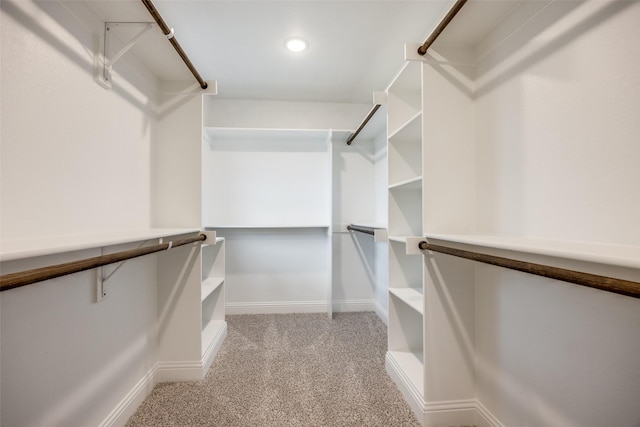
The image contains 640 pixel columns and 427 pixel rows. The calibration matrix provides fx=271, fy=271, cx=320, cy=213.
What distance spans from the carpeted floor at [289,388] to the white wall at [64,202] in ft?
1.07

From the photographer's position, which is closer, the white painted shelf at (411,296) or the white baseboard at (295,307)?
the white painted shelf at (411,296)

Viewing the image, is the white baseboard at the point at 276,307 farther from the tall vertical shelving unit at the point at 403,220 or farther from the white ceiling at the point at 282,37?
the white ceiling at the point at 282,37

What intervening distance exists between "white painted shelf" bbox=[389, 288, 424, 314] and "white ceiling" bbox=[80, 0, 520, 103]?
1.63 m

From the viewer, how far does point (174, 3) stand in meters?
1.46

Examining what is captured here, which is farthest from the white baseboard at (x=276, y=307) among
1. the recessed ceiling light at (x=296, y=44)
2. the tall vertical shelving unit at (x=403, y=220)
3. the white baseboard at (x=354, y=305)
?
the recessed ceiling light at (x=296, y=44)

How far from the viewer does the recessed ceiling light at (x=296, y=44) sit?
1780 mm

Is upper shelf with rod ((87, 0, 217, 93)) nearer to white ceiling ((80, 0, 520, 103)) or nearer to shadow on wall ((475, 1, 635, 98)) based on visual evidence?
white ceiling ((80, 0, 520, 103))

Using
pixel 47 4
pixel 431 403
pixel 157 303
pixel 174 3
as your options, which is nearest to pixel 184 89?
pixel 174 3

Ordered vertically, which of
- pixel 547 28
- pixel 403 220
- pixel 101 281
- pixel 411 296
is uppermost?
pixel 547 28

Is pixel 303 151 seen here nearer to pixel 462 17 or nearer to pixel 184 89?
pixel 184 89

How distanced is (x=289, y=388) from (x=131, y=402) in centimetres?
82

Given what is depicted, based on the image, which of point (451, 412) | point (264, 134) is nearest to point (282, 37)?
point (264, 134)

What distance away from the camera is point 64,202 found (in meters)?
1.04

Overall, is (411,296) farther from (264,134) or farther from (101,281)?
(264,134)
